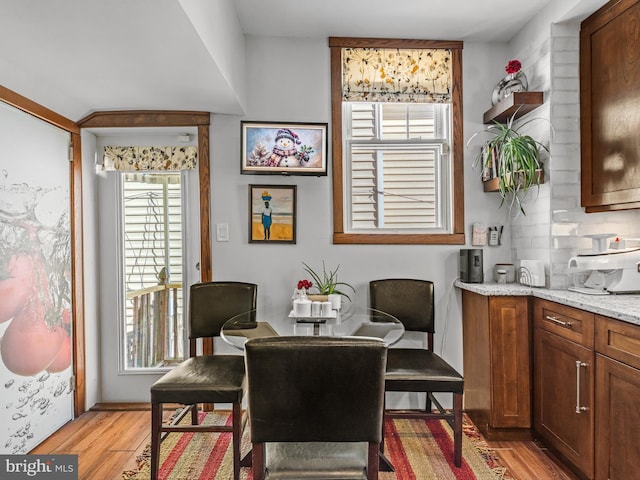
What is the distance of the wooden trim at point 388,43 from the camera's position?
9.78 feet

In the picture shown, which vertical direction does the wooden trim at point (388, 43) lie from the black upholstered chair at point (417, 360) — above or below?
above

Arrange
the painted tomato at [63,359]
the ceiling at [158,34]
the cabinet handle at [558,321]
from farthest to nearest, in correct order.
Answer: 1. the painted tomato at [63,359]
2. the cabinet handle at [558,321]
3. the ceiling at [158,34]

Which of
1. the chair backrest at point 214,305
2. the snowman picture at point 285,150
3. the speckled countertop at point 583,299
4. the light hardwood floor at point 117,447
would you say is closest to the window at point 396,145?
the snowman picture at point 285,150

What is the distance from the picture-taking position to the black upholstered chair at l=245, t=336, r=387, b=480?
53.2 inches

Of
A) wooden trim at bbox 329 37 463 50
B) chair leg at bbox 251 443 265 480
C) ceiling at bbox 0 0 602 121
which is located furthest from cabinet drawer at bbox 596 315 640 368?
wooden trim at bbox 329 37 463 50

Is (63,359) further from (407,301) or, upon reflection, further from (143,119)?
(407,301)

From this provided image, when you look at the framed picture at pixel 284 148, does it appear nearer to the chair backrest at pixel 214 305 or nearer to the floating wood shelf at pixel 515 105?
the chair backrest at pixel 214 305

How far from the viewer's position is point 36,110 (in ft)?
7.98

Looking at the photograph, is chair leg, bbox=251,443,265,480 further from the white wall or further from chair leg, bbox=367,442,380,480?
the white wall

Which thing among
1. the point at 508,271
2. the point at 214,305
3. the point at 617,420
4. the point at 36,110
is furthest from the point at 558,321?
the point at 36,110

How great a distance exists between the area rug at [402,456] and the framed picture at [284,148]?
172 cm

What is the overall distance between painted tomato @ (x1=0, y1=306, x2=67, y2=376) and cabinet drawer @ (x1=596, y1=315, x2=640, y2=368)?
294cm

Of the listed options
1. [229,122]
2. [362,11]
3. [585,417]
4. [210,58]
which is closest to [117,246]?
[229,122]

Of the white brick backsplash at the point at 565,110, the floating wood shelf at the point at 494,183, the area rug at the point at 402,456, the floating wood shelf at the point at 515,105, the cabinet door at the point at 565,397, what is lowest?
the area rug at the point at 402,456
